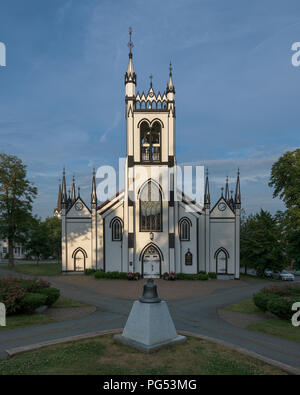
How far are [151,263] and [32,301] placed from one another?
1828 centimetres

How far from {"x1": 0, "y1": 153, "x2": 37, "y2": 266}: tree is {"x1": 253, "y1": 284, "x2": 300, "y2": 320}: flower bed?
28757mm

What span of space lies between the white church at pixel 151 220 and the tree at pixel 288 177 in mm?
8282

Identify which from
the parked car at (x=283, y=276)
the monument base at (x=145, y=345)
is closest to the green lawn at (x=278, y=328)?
the monument base at (x=145, y=345)

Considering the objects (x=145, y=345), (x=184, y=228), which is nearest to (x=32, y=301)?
(x=145, y=345)

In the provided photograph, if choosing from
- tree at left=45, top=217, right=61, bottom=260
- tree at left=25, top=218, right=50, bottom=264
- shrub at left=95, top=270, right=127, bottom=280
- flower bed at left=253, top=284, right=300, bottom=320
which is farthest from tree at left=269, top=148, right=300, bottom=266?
tree at left=45, top=217, right=61, bottom=260

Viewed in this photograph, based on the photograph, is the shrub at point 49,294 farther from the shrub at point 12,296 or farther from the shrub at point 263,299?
the shrub at point 263,299

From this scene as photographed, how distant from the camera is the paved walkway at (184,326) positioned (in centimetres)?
977

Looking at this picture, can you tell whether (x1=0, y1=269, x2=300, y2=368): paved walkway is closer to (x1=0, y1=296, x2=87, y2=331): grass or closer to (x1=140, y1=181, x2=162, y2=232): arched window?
(x1=0, y1=296, x2=87, y2=331): grass

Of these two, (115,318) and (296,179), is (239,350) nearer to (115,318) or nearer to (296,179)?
(115,318)

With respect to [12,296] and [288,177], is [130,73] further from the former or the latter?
[12,296]

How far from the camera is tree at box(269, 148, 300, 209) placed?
69.8ft

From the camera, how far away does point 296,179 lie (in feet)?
72.7

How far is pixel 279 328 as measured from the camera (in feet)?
40.3

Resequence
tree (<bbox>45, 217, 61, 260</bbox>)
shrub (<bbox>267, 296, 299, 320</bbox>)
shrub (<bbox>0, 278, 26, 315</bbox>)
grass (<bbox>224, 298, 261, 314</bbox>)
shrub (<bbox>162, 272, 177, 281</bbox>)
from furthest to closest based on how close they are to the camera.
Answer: tree (<bbox>45, 217, 61, 260</bbox>) → shrub (<bbox>162, 272, 177, 281</bbox>) → grass (<bbox>224, 298, 261, 314</bbox>) → shrub (<bbox>267, 296, 299, 320</bbox>) → shrub (<bbox>0, 278, 26, 315</bbox>)
